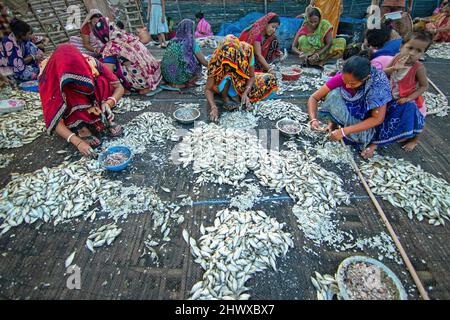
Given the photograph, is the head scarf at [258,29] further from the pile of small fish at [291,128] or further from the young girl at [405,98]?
the young girl at [405,98]

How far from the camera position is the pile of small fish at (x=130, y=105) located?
3.98 m

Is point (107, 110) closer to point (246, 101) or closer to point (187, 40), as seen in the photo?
point (246, 101)

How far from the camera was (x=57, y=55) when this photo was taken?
2.56m

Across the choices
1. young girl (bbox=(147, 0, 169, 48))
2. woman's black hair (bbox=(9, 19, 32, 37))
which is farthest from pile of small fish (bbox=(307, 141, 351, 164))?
young girl (bbox=(147, 0, 169, 48))

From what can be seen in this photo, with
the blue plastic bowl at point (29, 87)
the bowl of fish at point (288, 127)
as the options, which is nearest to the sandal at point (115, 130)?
the bowl of fish at point (288, 127)

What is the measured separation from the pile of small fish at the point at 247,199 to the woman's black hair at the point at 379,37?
280cm

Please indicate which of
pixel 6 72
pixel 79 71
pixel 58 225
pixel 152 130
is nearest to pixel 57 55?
pixel 79 71

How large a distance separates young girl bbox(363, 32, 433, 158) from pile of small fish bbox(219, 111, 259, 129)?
5.13ft

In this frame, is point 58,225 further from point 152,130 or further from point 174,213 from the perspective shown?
point 152,130

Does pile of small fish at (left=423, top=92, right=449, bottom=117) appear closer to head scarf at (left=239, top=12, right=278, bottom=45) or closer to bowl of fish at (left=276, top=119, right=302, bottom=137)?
bowl of fish at (left=276, top=119, right=302, bottom=137)

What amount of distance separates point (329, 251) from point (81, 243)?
2178 millimetres

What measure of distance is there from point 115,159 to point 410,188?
10.8 feet

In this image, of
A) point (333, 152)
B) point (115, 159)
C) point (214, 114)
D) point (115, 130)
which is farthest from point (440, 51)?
point (115, 159)

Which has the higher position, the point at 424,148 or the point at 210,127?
the point at 210,127
